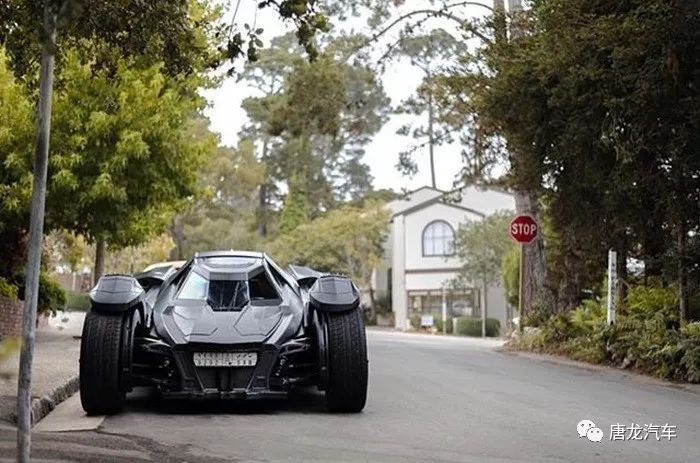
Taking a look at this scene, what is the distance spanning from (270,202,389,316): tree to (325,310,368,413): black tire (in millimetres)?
45653

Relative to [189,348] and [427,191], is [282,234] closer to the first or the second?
[427,191]

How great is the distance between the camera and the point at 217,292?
8.98 metres

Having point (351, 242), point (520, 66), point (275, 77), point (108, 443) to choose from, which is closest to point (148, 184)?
point (520, 66)

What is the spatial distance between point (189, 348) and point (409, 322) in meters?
48.0

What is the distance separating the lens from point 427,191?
59.7m

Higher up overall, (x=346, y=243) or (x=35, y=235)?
(x=346, y=243)

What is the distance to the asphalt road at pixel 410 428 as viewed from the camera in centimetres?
675

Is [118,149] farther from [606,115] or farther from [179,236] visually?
[179,236]

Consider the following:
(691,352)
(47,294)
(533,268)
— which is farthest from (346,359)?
(533,268)

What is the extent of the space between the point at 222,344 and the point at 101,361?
40.0 inches

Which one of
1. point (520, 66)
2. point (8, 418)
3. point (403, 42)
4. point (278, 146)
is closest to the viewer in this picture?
point (8, 418)

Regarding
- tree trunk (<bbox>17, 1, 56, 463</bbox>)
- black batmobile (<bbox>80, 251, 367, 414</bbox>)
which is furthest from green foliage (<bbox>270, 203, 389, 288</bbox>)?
tree trunk (<bbox>17, 1, 56, 463</bbox>)

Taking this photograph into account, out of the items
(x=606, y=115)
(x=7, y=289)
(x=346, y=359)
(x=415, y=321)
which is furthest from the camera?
(x=415, y=321)

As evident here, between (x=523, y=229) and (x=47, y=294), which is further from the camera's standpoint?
(x=523, y=229)
